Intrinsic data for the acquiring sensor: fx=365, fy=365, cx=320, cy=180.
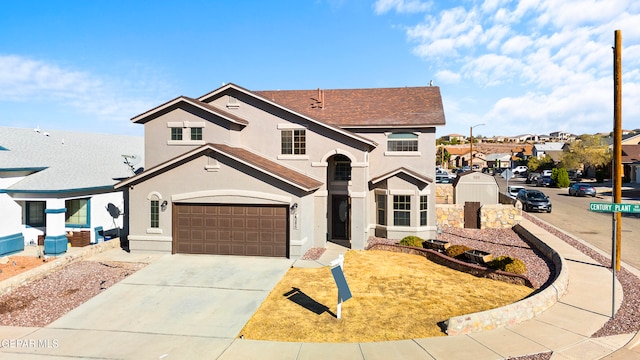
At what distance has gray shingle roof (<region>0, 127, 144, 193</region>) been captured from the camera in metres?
17.5

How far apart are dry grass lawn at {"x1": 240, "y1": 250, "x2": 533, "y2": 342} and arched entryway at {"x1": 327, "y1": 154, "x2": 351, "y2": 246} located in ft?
16.7

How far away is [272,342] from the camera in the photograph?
9016mm

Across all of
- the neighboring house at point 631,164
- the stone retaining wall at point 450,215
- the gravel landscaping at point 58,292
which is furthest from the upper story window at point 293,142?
the neighboring house at point 631,164

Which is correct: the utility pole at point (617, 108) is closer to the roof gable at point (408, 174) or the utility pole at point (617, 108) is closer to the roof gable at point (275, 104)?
the roof gable at point (408, 174)

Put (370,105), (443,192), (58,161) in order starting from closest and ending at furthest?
(58,161), (370,105), (443,192)

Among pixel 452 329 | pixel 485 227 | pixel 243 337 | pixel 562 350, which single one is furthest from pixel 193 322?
pixel 485 227

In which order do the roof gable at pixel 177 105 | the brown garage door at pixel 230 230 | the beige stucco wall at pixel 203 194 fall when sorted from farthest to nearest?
the roof gable at pixel 177 105 → the brown garage door at pixel 230 230 → the beige stucco wall at pixel 203 194

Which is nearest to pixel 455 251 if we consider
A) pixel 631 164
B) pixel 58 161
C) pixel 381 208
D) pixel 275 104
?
pixel 381 208

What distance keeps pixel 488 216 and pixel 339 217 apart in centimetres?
1024

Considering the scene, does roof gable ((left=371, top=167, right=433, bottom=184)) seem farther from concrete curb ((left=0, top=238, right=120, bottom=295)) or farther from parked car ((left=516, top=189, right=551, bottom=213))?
parked car ((left=516, top=189, right=551, bottom=213))

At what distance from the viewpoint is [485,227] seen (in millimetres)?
23641

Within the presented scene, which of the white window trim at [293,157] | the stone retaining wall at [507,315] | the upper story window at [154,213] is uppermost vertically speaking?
the white window trim at [293,157]

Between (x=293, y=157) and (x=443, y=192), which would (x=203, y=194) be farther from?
(x=443, y=192)

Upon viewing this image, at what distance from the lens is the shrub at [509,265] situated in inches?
536
